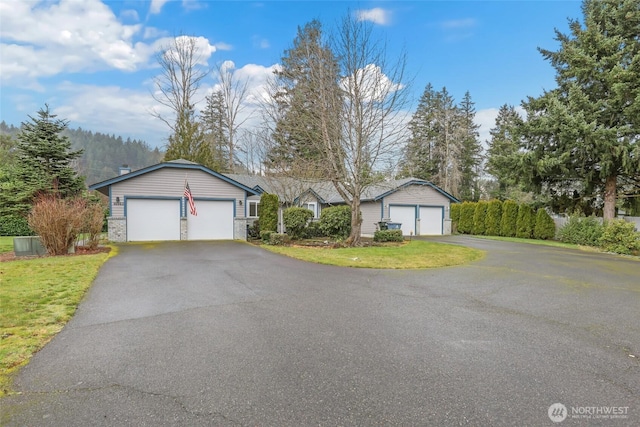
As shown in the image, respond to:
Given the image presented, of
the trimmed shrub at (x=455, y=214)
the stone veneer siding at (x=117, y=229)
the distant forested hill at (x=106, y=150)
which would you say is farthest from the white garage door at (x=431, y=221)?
the distant forested hill at (x=106, y=150)

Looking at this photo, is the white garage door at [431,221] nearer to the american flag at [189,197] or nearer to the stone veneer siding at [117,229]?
the american flag at [189,197]

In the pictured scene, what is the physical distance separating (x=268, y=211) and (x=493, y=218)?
1549cm

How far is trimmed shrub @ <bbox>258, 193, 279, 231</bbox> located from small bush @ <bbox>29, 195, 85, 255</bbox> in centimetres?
733

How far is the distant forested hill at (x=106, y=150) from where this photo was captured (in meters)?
52.1

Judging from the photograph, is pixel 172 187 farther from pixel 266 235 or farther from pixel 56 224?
pixel 56 224

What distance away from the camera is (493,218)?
2194 centimetres

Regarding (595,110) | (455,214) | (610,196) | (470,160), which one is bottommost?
(455,214)

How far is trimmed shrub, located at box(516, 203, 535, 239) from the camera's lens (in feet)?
64.8

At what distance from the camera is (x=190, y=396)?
2637 millimetres

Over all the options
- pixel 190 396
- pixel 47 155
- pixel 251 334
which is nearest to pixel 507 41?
pixel 251 334

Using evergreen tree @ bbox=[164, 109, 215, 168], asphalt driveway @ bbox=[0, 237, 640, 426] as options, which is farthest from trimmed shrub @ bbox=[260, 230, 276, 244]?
evergreen tree @ bbox=[164, 109, 215, 168]

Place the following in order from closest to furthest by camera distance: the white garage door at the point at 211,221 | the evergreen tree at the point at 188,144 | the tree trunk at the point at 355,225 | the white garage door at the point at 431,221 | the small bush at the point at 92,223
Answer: the small bush at the point at 92,223, the tree trunk at the point at 355,225, the white garage door at the point at 211,221, the white garage door at the point at 431,221, the evergreen tree at the point at 188,144

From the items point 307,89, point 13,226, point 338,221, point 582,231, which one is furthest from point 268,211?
point 582,231

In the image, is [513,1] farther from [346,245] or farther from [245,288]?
[245,288]
